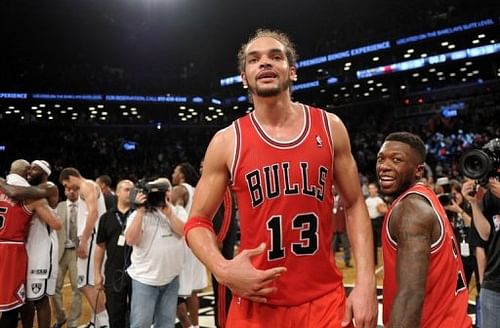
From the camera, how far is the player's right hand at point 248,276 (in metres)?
1.77

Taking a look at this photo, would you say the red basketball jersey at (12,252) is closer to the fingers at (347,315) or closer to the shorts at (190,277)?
the shorts at (190,277)

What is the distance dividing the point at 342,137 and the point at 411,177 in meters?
0.46

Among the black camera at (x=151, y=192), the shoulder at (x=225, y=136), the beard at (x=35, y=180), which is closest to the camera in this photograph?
the shoulder at (x=225, y=136)

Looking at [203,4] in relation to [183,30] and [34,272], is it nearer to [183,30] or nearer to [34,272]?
[183,30]

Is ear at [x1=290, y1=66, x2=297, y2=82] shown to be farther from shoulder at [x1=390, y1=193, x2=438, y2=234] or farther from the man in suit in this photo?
the man in suit

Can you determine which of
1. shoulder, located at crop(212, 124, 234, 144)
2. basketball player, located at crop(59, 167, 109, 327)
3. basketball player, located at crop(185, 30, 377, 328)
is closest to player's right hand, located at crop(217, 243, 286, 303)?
basketball player, located at crop(185, 30, 377, 328)

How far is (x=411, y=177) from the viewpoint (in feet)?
7.97

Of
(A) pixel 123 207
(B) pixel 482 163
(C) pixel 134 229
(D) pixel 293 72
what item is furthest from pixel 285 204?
(A) pixel 123 207

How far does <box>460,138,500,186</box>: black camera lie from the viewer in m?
3.03


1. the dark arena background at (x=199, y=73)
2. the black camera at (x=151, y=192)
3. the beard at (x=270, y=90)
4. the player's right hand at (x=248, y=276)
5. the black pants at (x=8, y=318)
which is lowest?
the black pants at (x=8, y=318)

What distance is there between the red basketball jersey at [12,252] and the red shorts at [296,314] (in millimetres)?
3158

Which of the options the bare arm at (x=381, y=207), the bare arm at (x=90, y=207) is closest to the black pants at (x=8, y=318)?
the bare arm at (x=90, y=207)

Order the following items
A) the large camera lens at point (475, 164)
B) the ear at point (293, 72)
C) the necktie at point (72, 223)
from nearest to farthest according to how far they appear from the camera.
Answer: the ear at point (293, 72), the large camera lens at point (475, 164), the necktie at point (72, 223)

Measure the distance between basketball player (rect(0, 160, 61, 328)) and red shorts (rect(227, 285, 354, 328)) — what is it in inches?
123
